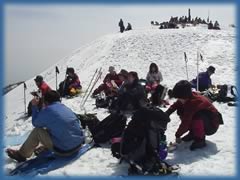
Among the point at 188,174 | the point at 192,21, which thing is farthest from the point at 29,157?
the point at 192,21

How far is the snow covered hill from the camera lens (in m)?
7.40

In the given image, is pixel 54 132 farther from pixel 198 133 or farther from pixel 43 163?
pixel 198 133

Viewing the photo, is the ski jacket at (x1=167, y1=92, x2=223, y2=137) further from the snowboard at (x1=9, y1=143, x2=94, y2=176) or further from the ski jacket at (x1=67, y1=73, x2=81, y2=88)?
the ski jacket at (x1=67, y1=73, x2=81, y2=88)

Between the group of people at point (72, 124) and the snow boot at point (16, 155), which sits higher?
the group of people at point (72, 124)

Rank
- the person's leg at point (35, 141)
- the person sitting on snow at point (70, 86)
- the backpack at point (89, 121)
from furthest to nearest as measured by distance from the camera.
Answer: the person sitting on snow at point (70, 86)
the backpack at point (89, 121)
the person's leg at point (35, 141)

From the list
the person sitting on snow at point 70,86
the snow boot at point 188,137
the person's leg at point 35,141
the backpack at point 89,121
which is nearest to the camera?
the person's leg at point 35,141

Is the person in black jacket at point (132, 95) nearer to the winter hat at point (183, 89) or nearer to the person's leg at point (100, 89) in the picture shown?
the winter hat at point (183, 89)

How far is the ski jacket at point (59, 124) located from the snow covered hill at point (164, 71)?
41 cm

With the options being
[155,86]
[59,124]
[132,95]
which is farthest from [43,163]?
[155,86]

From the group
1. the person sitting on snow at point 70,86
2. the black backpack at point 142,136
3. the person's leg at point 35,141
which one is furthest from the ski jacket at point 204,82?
the person's leg at point 35,141

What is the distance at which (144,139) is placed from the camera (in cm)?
702

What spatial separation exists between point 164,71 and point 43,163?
11.3 metres

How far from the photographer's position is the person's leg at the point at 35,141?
7699 millimetres

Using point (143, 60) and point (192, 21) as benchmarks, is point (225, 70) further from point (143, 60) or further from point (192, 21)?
point (192, 21)
